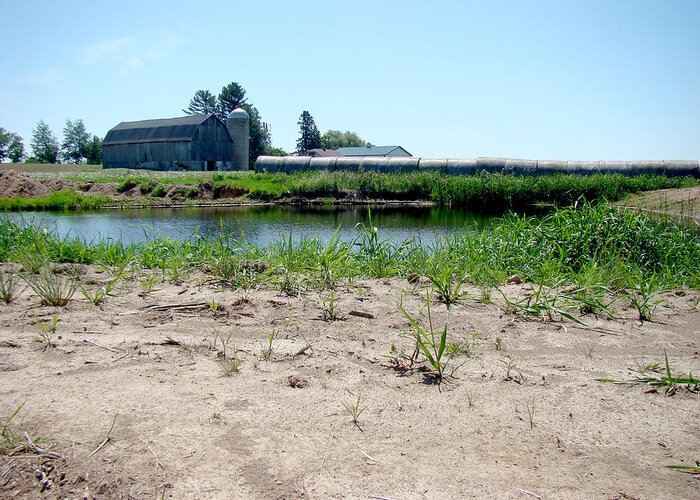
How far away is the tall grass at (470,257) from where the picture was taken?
437 cm

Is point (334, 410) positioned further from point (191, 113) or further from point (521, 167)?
point (191, 113)

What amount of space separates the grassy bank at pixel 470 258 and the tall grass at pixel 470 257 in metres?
0.01

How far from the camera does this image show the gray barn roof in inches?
1661

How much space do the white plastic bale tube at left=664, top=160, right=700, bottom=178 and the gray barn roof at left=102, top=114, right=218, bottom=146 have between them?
111ft

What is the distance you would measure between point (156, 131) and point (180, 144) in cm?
356

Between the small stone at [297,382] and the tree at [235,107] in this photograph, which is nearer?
the small stone at [297,382]

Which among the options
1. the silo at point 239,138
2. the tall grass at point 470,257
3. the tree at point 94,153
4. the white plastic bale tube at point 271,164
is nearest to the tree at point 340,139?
the tree at point 94,153

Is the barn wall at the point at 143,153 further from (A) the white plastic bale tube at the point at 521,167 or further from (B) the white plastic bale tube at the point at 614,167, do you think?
(B) the white plastic bale tube at the point at 614,167

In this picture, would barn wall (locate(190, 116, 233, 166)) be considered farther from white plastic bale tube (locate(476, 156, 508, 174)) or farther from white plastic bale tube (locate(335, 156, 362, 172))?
white plastic bale tube (locate(476, 156, 508, 174))

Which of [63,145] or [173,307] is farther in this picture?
[63,145]

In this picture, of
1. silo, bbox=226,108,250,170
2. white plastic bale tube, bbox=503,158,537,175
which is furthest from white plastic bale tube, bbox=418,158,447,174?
silo, bbox=226,108,250,170

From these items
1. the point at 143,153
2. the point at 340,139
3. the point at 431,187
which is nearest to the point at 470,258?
the point at 431,187

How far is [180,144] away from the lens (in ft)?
138

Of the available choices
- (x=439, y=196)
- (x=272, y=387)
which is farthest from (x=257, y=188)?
(x=272, y=387)
